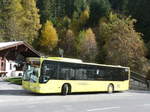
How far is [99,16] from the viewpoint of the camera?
300 ft

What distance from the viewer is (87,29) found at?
8381 cm

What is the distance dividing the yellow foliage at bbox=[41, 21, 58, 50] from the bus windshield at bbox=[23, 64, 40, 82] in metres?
54.5

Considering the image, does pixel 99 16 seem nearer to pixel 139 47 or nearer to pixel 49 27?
pixel 49 27

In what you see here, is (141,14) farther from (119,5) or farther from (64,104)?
(64,104)

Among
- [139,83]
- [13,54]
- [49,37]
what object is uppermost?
[49,37]

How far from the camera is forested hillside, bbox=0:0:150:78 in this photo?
151 feet

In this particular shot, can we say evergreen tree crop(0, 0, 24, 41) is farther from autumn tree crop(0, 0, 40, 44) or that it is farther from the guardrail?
the guardrail

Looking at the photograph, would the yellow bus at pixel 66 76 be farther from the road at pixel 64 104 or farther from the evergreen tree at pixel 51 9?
the evergreen tree at pixel 51 9

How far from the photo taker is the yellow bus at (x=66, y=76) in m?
22.0

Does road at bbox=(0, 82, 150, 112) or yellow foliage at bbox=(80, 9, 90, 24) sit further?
yellow foliage at bbox=(80, 9, 90, 24)

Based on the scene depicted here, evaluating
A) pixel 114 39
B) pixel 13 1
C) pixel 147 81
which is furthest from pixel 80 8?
pixel 147 81

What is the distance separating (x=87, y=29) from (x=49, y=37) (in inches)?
456

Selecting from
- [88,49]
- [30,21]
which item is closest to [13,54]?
[88,49]

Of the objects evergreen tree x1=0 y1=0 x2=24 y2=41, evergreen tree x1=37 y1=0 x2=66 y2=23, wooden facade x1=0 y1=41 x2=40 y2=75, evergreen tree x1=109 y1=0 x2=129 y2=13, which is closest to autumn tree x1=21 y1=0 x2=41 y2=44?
evergreen tree x1=0 y1=0 x2=24 y2=41
